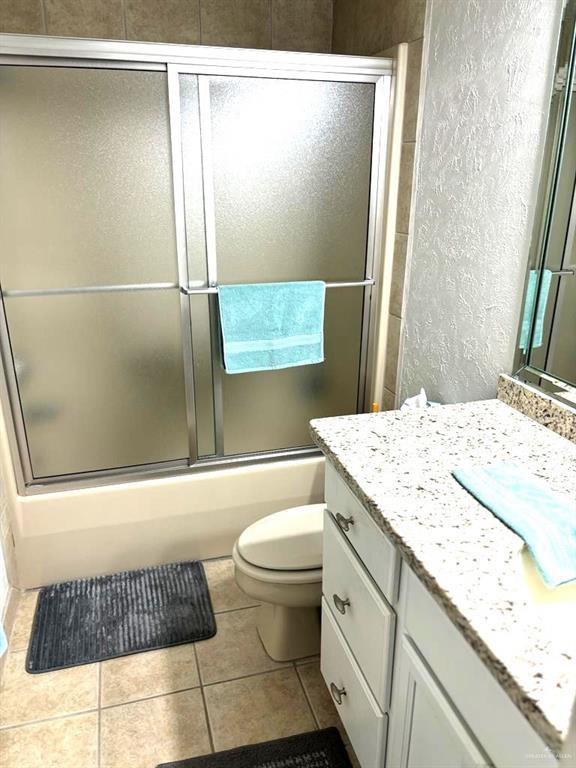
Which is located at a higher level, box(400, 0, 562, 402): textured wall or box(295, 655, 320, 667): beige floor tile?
box(400, 0, 562, 402): textured wall

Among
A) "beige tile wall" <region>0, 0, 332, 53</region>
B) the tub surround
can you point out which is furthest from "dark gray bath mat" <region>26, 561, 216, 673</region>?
"beige tile wall" <region>0, 0, 332, 53</region>

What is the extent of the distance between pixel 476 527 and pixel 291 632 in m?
0.97

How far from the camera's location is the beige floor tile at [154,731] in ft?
4.95

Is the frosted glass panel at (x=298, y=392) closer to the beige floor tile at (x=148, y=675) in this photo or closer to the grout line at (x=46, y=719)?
the beige floor tile at (x=148, y=675)

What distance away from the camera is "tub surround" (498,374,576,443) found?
4.49 ft

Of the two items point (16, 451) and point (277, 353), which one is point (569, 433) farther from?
point (16, 451)

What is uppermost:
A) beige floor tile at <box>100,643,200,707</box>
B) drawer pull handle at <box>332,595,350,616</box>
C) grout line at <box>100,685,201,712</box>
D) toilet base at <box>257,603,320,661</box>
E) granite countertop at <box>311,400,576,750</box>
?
granite countertop at <box>311,400,576,750</box>

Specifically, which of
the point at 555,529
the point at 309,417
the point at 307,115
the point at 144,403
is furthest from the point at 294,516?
the point at 307,115

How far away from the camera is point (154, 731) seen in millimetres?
1578

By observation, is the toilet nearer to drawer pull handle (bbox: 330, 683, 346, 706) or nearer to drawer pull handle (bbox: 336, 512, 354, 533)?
drawer pull handle (bbox: 330, 683, 346, 706)

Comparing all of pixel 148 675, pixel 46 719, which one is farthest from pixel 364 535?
pixel 46 719

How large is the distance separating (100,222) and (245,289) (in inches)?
19.6

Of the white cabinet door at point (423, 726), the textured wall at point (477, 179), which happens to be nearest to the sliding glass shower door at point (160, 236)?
the textured wall at point (477, 179)

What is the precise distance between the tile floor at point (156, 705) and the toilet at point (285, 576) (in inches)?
2.8
